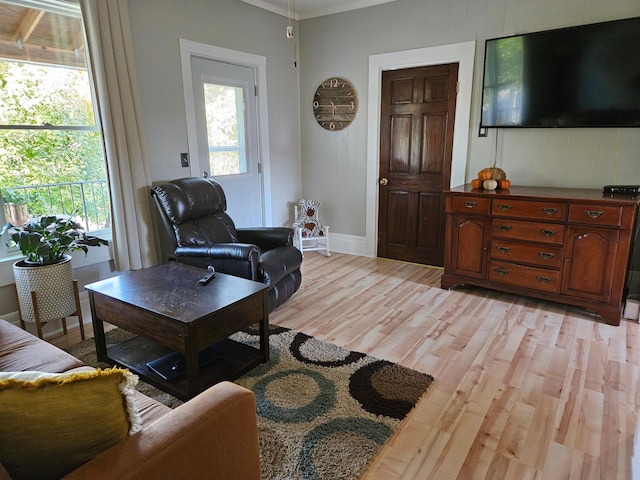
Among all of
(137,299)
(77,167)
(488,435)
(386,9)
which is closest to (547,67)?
(386,9)

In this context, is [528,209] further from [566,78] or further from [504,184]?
[566,78]

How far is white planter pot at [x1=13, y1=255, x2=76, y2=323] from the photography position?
2.50 meters

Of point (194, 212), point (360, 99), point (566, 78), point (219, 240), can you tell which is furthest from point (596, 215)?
point (194, 212)

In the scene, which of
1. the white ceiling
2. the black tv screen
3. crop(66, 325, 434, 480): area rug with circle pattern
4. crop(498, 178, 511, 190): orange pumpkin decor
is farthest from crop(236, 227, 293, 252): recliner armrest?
the white ceiling

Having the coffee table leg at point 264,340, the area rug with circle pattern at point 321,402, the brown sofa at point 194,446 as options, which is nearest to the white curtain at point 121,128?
the area rug with circle pattern at point 321,402

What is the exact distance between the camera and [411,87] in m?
4.11

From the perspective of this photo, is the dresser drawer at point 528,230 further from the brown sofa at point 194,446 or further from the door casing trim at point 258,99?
the brown sofa at point 194,446

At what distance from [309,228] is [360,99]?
154 cm

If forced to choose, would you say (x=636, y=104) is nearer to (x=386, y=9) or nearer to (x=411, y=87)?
(x=411, y=87)

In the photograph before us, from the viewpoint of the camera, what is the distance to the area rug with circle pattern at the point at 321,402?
1.67m

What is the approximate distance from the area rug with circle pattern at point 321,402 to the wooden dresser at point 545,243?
1470mm

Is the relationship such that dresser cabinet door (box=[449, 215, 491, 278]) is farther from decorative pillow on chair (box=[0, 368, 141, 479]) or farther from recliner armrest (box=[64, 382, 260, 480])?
decorative pillow on chair (box=[0, 368, 141, 479])

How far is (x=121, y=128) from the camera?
3.00 metres

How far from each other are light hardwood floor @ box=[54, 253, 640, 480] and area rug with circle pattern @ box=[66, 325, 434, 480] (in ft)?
0.29
